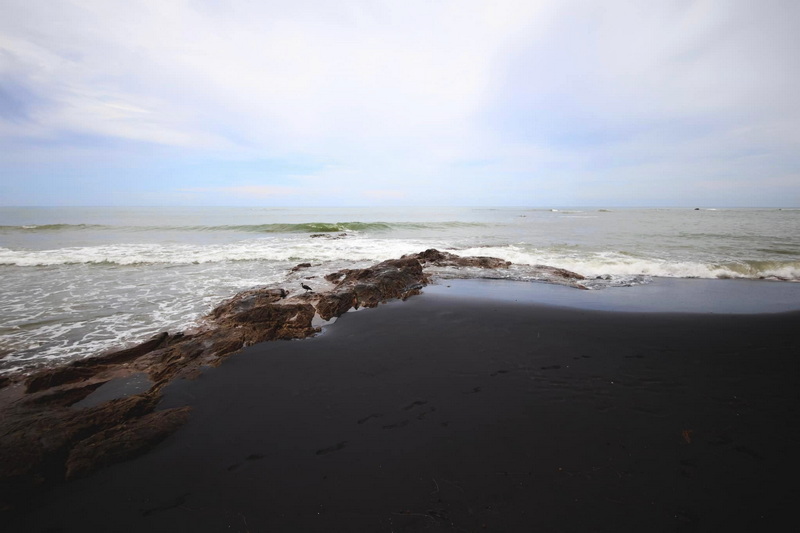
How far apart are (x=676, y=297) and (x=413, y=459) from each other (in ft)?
29.3

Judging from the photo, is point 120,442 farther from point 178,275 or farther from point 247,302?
point 178,275

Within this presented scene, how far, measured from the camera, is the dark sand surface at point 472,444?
249 centimetres

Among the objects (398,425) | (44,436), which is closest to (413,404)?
(398,425)

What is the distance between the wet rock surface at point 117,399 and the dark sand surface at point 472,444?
232 millimetres

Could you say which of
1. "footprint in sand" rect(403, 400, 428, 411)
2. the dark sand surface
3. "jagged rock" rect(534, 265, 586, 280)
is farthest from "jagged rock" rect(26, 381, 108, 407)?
"jagged rock" rect(534, 265, 586, 280)

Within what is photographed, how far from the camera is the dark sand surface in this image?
2.49 m

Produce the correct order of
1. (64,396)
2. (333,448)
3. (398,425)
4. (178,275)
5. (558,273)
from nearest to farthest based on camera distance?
(333,448) < (398,425) < (64,396) < (558,273) < (178,275)

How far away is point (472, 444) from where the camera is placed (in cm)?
316

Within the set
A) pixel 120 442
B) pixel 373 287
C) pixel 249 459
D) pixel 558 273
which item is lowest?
pixel 249 459

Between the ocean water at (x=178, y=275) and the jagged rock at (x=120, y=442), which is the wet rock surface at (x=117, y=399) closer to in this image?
the jagged rock at (x=120, y=442)

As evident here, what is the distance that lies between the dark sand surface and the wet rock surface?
23 cm

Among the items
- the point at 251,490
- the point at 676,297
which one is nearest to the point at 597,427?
the point at 251,490

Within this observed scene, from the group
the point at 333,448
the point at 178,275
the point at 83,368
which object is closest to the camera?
the point at 333,448

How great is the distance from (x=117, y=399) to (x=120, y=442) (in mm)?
925
